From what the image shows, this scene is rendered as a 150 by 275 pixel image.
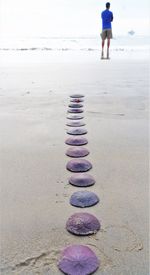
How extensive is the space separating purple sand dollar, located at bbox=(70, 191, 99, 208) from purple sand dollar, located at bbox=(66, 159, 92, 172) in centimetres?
38

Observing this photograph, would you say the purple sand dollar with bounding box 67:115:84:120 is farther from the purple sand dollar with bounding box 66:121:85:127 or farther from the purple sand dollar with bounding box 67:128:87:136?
the purple sand dollar with bounding box 67:128:87:136

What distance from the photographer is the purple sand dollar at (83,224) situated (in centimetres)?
187

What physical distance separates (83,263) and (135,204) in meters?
0.64

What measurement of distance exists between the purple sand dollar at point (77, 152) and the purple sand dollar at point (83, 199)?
666 millimetres

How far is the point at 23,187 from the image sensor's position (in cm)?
237

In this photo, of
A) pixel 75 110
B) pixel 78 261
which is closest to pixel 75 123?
pixel 75 110

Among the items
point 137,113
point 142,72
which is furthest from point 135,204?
point 142,72

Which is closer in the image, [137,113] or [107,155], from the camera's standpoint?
[107,155]

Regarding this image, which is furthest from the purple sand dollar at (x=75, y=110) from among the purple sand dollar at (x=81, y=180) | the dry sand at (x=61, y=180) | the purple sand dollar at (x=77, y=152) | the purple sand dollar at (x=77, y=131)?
the purple sand dollar at (x=81, y=180)

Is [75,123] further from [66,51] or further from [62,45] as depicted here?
[62,45]

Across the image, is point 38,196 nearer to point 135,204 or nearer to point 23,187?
point 23,187

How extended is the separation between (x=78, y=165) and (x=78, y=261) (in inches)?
41.6

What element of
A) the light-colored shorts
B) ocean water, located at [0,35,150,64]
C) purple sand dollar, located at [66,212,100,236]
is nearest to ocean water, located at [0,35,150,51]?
ocean water, located at [0,35,150,64]

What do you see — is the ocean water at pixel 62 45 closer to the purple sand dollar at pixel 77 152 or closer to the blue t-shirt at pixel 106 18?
the blue t-shirt at pixel 106 18
